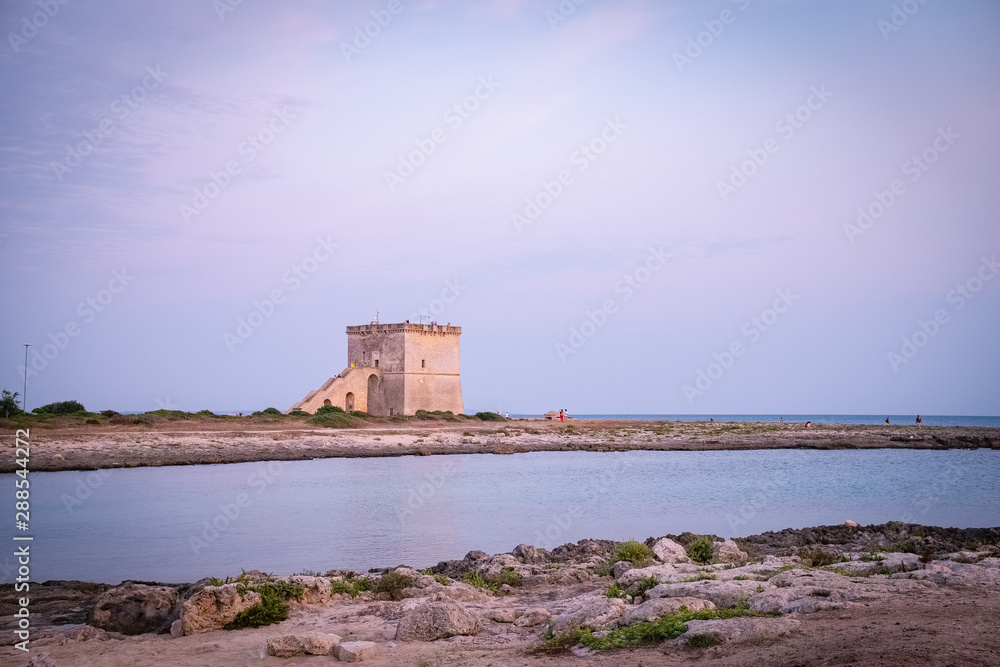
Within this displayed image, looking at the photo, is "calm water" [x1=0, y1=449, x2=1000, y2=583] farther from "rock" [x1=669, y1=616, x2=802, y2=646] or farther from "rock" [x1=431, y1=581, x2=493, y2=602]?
"rock" [x1=669, y1=616, x2=802, y2=646]

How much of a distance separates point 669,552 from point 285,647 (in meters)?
4.85

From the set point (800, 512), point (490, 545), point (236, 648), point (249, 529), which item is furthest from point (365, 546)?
point (800, 512)

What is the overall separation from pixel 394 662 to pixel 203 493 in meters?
14.4

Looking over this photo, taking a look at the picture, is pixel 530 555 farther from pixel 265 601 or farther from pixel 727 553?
pixel 265 601

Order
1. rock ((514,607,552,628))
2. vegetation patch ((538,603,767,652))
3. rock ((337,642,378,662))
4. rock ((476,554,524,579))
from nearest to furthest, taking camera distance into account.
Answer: vegetation patch ((538,603,767,652))
rock ((337,642,378,662))
rock ((514,607,552,628))
rock ((476,554,524,579))

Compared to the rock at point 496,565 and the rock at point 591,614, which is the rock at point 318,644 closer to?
the rock at point 591,614

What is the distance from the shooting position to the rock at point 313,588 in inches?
301

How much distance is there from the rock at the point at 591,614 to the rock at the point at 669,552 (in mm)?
2619

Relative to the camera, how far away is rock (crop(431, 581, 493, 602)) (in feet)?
25.3

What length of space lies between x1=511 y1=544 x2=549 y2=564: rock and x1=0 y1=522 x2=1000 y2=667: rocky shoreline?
0.61 meters

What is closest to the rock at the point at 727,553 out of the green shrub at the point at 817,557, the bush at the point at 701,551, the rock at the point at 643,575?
the bush at the point at 701,551

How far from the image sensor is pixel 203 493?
1889cm

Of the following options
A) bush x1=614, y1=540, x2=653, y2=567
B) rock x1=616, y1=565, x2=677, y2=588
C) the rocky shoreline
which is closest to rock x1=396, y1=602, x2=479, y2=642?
the rocky shoreline

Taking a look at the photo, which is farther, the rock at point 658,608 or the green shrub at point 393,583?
the green shrub at point 393,583
